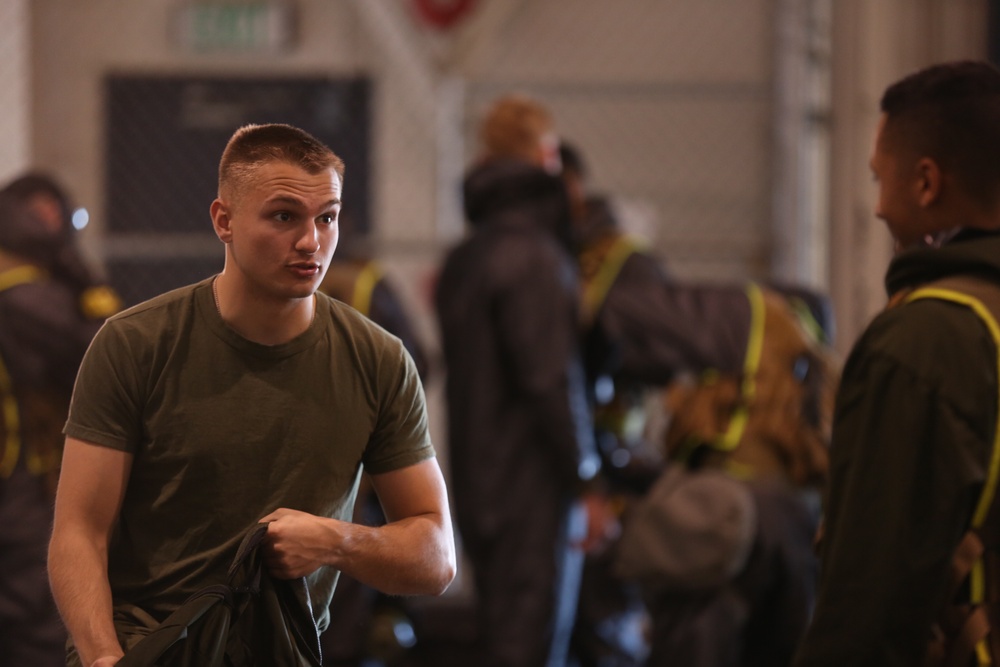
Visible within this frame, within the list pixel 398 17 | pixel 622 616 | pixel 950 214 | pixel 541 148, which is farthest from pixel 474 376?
pixel 398 17

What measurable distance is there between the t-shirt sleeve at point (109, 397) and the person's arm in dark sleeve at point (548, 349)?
264cm

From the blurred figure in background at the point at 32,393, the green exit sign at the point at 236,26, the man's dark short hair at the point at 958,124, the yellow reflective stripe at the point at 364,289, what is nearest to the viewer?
the man's dark short hair at the point at 958,124

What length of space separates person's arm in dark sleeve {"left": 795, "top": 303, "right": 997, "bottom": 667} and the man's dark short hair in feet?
0.88

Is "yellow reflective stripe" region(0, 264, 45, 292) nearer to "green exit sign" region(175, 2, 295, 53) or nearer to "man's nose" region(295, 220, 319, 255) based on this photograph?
"man's nose" region(295, 220, 319, 255)

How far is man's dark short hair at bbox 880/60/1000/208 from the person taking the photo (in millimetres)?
2309

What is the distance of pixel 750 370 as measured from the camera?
13.6 ft

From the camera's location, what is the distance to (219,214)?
1.98 meters

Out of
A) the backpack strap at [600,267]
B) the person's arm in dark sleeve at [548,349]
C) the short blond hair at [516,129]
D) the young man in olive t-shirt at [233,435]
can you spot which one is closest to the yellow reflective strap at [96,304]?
the person's arm in dark sleeve at [548,349]

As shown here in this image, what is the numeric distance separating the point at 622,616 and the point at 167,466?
3659mm

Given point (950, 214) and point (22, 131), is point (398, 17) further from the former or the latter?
point (950, 214)

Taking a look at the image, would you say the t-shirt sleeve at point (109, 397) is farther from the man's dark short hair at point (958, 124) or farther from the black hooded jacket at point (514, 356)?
the black hooded jacket at point (514, 356)

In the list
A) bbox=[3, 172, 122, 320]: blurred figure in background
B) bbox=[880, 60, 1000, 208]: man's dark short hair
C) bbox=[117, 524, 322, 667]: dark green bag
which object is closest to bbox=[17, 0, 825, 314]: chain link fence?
bbox=[3, 172, 122, 320]: blurred figure in background

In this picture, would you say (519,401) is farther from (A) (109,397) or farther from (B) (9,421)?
(A) (109,397)

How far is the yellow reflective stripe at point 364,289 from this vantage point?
4516 mm
